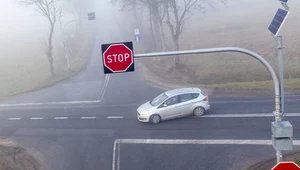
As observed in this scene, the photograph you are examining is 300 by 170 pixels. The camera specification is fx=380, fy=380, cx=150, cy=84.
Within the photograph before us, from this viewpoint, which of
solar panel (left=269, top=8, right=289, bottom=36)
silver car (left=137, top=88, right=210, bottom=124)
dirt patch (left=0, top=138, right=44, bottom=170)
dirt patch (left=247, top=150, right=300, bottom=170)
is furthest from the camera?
silver car (left=137, top=88, right=210, bottom=124)

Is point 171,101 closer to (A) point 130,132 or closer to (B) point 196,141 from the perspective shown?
(A) point 130,132

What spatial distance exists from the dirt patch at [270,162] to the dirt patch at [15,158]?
8908mm

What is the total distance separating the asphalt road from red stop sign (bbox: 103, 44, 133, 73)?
7628 mm

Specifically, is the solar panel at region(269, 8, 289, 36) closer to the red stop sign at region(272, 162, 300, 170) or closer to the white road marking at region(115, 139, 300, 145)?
the red stop sign at region(272, 162, 300, 170)

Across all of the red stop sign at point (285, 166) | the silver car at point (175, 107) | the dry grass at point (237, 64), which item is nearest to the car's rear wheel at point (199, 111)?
the silver car at point (175, 107)

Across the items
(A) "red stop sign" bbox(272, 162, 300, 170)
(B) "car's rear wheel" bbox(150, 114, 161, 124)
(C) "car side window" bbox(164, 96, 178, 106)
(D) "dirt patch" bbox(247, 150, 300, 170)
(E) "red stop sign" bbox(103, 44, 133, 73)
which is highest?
(E) "red stop sign" bbox(103, 44, 133, 73)

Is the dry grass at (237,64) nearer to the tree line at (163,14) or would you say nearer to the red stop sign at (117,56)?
the tree line at (163,14)

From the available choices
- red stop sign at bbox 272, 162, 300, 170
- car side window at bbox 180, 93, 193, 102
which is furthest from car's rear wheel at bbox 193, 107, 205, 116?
red stop sign at bbox 272, 162, 300, 170

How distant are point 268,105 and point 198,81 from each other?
31.9 feet

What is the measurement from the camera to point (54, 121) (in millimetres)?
22906

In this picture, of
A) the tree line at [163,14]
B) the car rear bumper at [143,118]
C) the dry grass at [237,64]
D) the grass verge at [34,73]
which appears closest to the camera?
the car rear bumper at [143,118]

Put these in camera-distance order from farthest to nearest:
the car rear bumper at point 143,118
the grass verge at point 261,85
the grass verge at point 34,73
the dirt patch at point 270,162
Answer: the grass verge at point 34,73
the grass verge at point 261,85
the car rear bumper at point 143,118
the dirt patch at point 270,162

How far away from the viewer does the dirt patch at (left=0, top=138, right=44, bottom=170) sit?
647 inches

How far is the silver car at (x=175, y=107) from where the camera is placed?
64.9 feet
